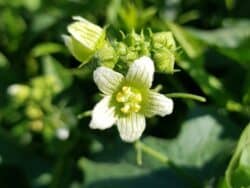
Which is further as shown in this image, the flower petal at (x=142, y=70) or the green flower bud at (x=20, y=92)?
the green flower bud at (x=20, y=92)

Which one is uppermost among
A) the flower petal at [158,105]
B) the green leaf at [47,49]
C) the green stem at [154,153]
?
the flower petal at [158,105]

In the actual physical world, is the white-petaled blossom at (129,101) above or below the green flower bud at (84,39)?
below

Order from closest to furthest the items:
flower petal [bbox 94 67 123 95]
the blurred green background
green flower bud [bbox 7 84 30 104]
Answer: flower petal [bbox 94 67 123 95] < the blurred green background < green flower bud [bbox 7 84 30 104]

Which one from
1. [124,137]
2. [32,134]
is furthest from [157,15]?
[124,137]

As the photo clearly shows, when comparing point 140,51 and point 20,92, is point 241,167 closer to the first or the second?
point 140,51

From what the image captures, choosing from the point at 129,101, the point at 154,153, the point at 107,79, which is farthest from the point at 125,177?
the point at 107,79

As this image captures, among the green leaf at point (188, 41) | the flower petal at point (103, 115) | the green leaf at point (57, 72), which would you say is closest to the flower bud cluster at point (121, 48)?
the flower petal at point (103, 115)

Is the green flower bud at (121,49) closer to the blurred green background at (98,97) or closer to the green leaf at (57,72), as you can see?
the blurred green background at (98,97)

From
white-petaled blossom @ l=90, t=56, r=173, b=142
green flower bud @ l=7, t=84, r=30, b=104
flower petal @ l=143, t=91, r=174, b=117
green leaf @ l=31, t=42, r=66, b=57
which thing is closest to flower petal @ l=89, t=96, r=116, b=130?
white-petaled blossom @ l=90, t=56, r=173, b=142

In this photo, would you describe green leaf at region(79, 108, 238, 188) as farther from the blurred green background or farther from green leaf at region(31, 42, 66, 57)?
green leaf at region(31, 42, 66, 57)
